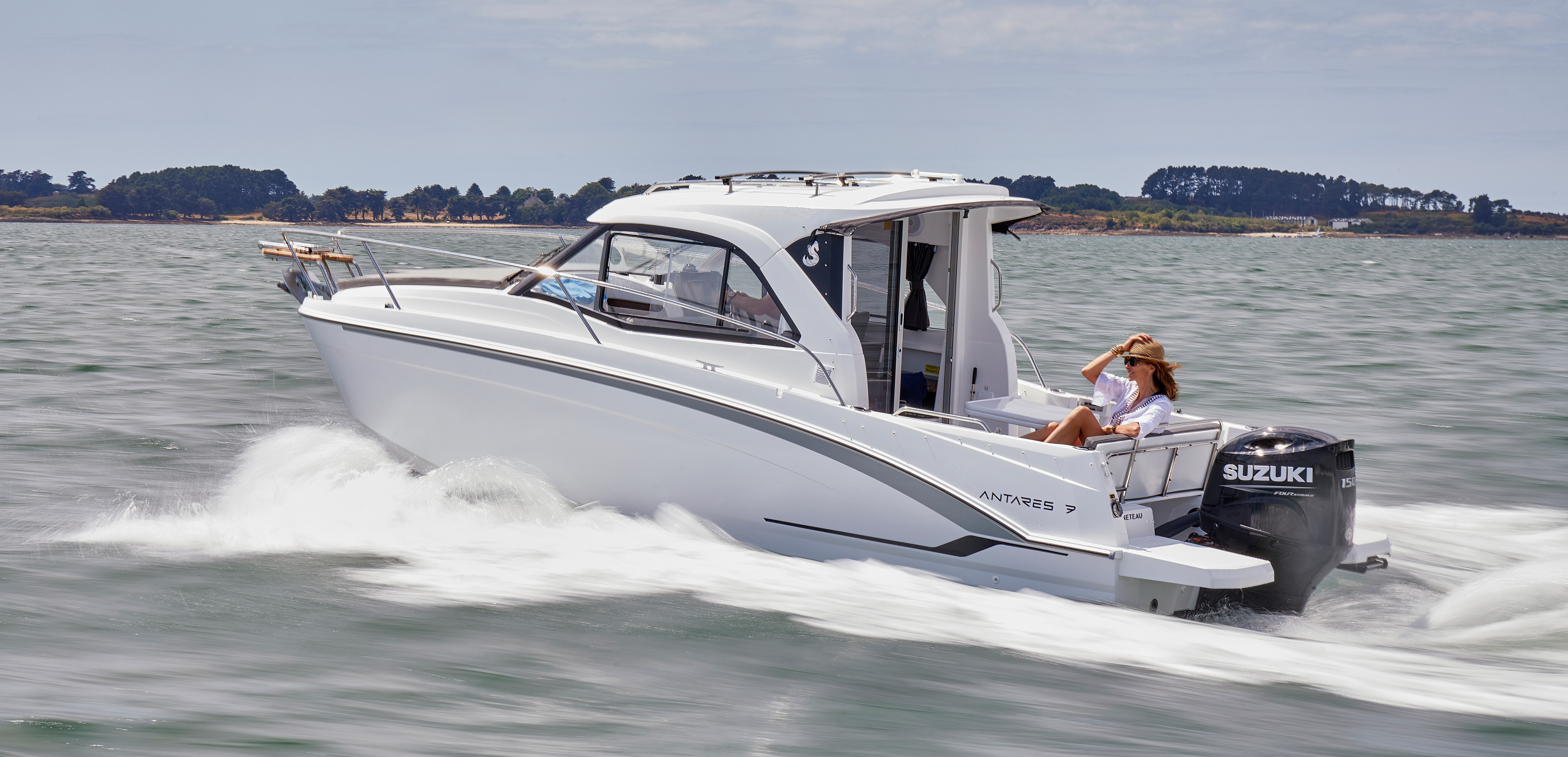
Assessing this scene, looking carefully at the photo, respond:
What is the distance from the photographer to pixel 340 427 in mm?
8305

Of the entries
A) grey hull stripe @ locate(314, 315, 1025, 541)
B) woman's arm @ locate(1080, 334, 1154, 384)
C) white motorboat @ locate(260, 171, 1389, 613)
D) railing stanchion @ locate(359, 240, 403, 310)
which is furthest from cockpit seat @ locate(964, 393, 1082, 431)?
railing stanchion @ locate(359, 240, 403, 310)

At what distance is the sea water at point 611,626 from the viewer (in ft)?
12.2

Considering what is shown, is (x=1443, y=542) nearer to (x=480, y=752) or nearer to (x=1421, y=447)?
(x=1421, y=447)

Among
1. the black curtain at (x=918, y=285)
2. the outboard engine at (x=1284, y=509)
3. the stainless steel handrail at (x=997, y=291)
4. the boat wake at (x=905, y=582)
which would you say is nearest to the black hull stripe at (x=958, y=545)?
the boat wake at (x=905, y=582)

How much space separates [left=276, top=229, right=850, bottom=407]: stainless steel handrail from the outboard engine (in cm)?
170

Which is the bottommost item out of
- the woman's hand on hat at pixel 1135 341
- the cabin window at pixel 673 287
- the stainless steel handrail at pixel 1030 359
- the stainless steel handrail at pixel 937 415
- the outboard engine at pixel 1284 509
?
the outboard engine at pixel 1284 509

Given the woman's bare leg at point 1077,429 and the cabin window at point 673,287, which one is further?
the cabin window at point 673,287

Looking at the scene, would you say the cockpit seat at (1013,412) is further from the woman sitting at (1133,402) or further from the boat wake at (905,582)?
the boat wake at (905,582)

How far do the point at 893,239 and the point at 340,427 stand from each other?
4.65 metres

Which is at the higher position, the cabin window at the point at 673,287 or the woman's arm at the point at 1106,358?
the cabin window at the point at 673,287

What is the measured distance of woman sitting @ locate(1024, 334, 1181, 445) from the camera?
5.05 meters

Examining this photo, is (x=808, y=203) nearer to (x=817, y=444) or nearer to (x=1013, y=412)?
(x=817, y=444)

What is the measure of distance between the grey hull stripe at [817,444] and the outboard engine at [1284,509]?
914 millimetres

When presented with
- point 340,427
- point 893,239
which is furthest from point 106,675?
point 340,427
